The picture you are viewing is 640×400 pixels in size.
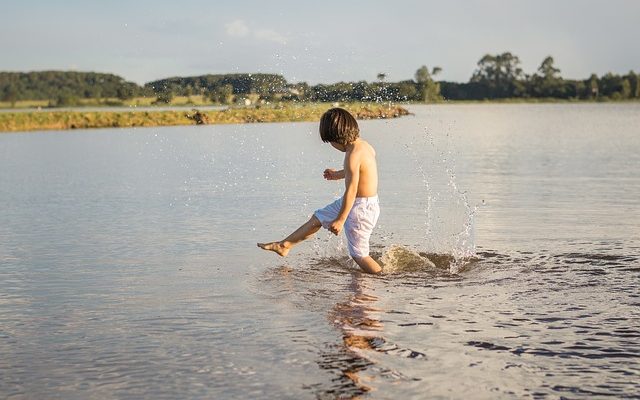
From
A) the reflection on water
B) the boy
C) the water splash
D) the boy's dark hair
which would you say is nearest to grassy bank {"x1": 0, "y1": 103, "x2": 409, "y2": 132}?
the water splash

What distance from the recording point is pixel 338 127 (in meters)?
10.1

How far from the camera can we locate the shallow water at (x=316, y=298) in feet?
20.9

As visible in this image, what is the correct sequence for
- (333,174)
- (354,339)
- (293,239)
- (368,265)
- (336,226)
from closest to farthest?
(354,339)
(336,226)
(368,265)
(333,174)
(293,239)

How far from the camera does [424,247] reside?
1273 centimetres

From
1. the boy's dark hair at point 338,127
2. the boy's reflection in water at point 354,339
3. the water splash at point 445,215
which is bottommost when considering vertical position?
the water splash at point 445,215

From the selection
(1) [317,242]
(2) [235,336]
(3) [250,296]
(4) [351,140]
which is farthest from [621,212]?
(2) [235,336]

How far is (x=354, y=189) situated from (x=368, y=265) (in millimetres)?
986

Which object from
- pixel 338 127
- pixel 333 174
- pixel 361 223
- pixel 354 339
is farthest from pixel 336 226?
pixel 354 339

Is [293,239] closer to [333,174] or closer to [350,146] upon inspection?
[333,174]

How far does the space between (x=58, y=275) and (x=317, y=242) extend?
4210mm

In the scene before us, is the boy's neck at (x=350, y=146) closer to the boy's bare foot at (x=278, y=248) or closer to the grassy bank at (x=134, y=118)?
the boy's bare foot at (x=278, y=248)

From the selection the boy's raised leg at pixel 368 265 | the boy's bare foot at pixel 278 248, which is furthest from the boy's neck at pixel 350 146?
the boy's bare foot at pixel 278 248

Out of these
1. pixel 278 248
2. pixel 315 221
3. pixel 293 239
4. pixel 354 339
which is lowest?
pixel 354 339

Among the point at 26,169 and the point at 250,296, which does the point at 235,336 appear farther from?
the point at 26,169
